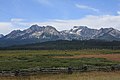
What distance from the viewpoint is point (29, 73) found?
1508 inches

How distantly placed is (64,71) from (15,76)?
24.4ft

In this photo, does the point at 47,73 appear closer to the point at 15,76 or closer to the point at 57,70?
the point at 57,70

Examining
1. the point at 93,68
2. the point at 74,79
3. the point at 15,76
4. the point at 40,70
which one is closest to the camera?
the point at 74,79

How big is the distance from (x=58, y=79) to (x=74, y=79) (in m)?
1.78

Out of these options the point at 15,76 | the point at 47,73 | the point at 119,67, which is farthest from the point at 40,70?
the point at 119,67

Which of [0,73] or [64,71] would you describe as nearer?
[0,73]

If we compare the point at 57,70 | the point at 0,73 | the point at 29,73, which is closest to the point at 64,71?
the point at 57,70

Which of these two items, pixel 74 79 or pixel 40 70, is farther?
pixel 40 70

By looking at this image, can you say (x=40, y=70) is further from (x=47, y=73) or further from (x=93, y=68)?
(x=93, y=68)

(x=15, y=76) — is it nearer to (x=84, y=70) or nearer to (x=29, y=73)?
(x=29, y=73)

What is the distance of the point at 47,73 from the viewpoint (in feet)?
132

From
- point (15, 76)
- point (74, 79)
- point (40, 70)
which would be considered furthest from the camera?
point (40, 70)

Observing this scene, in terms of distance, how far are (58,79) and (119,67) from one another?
16923 mm

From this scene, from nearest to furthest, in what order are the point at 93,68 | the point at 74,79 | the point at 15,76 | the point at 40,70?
1. the point at 74,79
2. the point at 15,76
3. the point at 40,70
4. the point at 93,68
